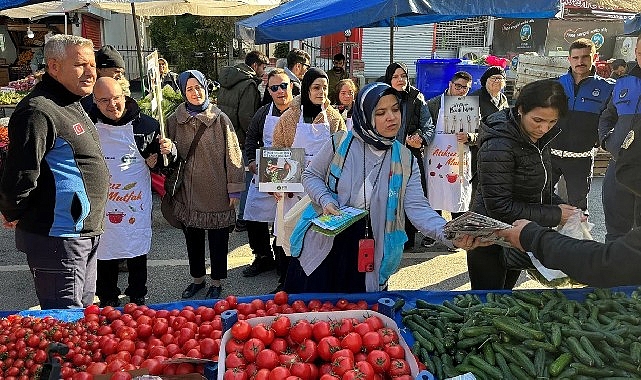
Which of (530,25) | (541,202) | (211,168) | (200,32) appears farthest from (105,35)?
(541,202)

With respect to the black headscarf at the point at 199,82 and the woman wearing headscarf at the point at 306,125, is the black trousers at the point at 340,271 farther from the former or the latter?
the black headscarf at the point at 199,82

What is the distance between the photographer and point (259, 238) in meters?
5.12

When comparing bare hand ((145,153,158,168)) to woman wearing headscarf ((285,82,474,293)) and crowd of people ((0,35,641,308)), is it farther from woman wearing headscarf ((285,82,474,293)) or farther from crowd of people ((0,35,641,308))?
woman wearing headscarf ((285,82,474,293))

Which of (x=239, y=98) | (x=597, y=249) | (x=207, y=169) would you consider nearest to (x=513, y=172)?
(x=597, y=249)

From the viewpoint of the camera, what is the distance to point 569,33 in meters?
19.4

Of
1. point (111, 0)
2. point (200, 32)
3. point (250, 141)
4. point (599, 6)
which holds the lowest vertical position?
point (250, 141)

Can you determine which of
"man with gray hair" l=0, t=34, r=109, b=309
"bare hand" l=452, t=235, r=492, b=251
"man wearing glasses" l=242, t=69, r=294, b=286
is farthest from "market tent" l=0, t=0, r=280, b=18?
"bare hand" l=452, t=235, r=492, b=251

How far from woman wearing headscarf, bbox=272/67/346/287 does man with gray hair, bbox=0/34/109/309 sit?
170 centimetres

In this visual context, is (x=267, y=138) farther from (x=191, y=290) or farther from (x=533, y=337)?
(x=533, y=337)

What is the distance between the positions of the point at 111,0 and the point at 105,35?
16.4m

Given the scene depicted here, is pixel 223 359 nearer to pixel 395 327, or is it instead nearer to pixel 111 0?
pixel 395 327

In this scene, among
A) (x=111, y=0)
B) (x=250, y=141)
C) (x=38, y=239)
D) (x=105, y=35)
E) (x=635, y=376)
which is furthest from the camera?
(x=105, y=35)

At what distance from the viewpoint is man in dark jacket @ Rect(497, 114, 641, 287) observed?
2037 millimetres

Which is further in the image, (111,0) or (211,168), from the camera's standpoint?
(111,0)
